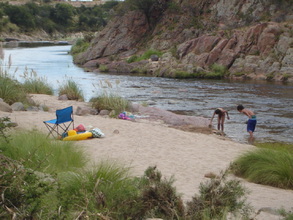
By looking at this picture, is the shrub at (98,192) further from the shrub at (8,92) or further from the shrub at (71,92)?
the shrub at (71,92)

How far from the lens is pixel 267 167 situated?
27.7 feet

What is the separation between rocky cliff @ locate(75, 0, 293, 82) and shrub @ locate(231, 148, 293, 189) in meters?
26.3

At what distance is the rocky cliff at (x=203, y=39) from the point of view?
121ft

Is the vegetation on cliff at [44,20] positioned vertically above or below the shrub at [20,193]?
above

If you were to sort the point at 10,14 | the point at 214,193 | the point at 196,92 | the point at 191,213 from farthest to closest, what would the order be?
the point at 10,14
the point at 196,92
the point at 214,193
the point at 191,213

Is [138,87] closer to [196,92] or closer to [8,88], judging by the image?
[196,92]

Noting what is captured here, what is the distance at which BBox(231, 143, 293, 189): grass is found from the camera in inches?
323

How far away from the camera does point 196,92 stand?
26984mm

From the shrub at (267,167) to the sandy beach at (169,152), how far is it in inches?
10.8

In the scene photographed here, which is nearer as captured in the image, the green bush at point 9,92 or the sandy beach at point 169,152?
the sandy beach at point 169,152

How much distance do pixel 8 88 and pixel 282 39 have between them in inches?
1074

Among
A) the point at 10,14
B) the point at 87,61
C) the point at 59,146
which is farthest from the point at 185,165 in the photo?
the point at 10,14

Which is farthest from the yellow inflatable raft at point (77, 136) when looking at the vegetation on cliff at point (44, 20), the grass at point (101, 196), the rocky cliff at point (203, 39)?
the vegetation on cliff at point (44, 20)

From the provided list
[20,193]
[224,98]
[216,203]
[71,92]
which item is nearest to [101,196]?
[20,193]
